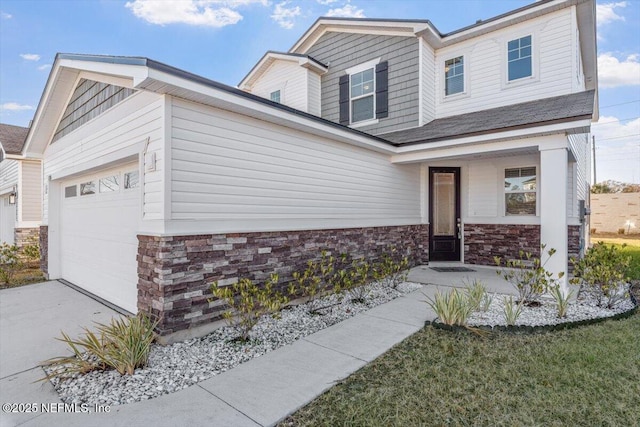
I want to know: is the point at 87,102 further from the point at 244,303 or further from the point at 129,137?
the point at 244,303

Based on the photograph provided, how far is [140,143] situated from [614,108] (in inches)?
1381

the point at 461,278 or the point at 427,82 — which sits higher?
the point at 427,82

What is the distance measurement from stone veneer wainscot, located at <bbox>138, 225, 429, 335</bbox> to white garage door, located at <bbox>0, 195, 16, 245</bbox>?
12.0 metres

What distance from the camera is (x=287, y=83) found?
457 inches

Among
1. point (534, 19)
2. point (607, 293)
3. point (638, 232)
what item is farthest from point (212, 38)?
point (638, 232)

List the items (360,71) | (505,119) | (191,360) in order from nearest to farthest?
(191,360), (505,119), (360,71)

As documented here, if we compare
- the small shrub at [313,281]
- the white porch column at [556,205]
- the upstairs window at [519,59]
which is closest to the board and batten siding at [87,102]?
the small shrub at [313,281]

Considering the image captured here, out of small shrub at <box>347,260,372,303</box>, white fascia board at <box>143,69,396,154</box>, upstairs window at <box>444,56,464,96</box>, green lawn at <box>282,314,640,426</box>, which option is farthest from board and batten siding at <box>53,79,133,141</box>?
upstairs window at <box>444,56,464,96</box>

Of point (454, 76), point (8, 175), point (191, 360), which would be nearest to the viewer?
point (191, 360)

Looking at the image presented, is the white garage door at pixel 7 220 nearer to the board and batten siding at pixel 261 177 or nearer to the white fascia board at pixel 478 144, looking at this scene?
the board and batten siding at pixel 261 177

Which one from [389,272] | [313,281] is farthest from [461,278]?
[313,281]

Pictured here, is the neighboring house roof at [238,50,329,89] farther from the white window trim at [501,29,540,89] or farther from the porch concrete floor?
the porch concrete floor

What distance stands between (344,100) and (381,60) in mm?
1598

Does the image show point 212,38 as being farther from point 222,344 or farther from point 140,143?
point 222,344
